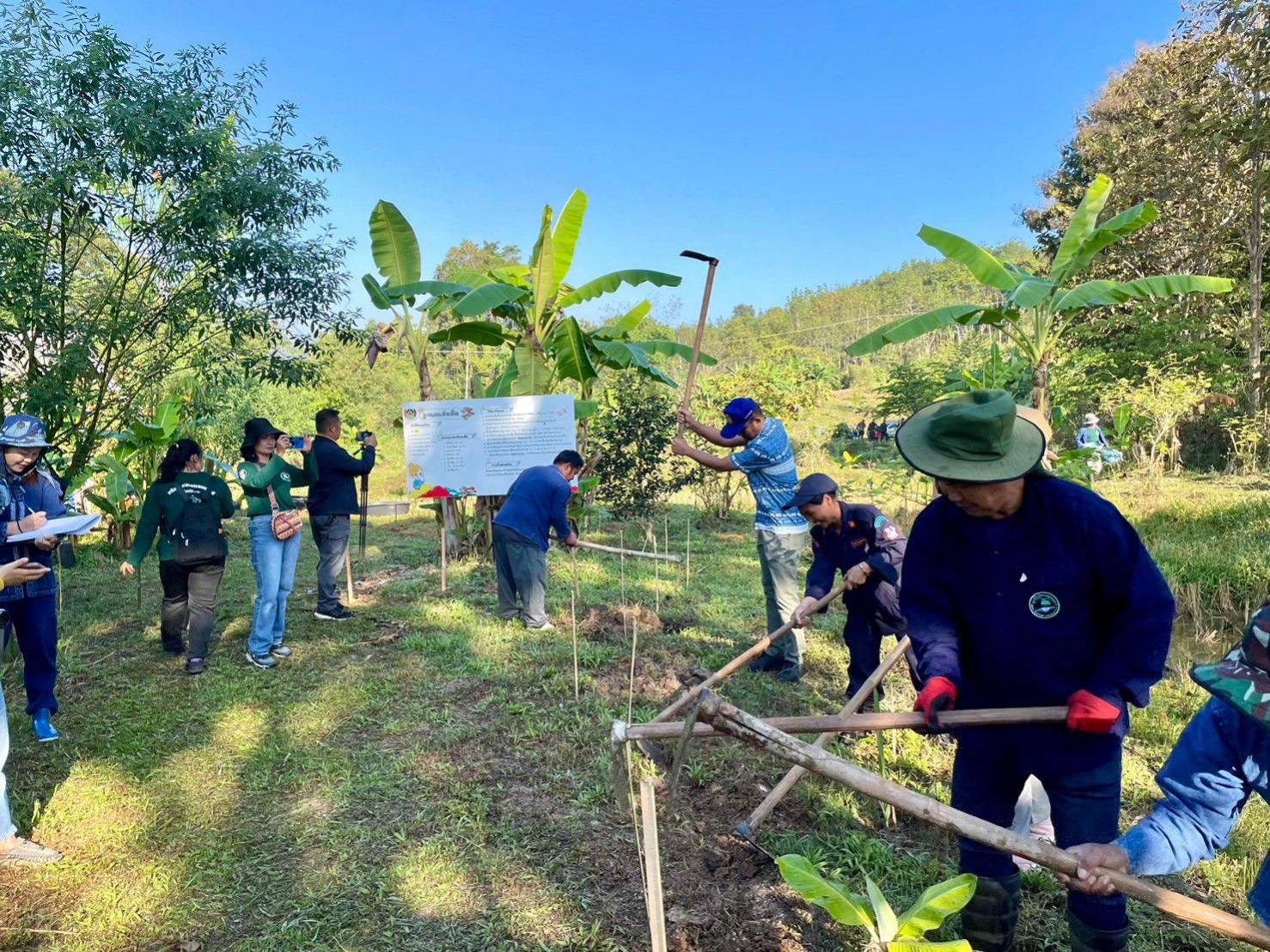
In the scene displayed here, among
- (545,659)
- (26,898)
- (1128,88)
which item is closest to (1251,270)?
(1128,88)

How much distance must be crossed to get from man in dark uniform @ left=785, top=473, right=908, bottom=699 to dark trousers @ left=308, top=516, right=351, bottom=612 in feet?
13.2

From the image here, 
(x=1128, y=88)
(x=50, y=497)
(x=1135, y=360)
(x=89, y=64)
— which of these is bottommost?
(x=50, y=497)

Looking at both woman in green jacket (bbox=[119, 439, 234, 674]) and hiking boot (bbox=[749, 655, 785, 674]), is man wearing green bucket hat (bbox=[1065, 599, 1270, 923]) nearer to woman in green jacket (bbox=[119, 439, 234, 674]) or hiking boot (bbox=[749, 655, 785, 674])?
hiking boot (bbox=[749, 655, 785, 674])

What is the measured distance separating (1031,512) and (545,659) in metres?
3.82

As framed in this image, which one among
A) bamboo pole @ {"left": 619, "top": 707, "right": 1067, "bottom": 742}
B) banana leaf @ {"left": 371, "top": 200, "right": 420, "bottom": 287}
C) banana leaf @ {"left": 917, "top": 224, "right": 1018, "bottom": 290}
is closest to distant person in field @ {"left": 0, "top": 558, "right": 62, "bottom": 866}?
bamboo pole @ {"left": 619, "top": 707, "right": 1067, "bottom": 742}

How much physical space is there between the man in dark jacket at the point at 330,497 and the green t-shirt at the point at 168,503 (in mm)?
1011

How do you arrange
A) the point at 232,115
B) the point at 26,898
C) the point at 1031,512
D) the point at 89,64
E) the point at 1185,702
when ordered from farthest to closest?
1. the point at 232,115
2. the point at 89,64
3. the point at 1185,702
4. the point at 26,898
5. the point at 1031,512

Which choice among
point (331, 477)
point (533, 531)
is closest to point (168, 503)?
point (331, 477)

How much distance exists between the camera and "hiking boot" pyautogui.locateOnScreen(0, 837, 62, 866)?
117 inches

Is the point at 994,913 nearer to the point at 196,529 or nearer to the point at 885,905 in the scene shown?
the point at 885,905

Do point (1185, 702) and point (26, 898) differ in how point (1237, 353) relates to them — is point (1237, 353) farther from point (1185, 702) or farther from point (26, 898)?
point (26, 898)

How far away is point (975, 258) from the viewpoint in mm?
6199

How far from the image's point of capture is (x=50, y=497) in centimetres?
392

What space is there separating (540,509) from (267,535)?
2.02 metres
